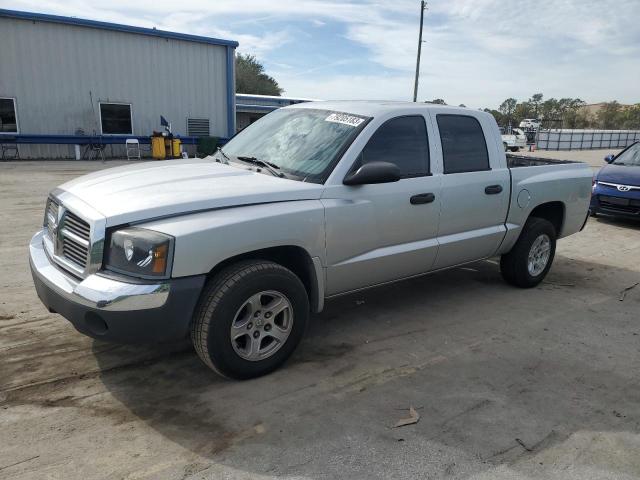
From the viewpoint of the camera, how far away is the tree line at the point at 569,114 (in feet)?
243

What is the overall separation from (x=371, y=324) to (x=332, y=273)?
97cm

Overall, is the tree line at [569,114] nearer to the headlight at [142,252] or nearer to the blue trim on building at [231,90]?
the blue trim on building at [231,90]

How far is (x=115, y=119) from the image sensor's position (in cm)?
1944

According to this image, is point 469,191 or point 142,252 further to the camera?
point 469,191

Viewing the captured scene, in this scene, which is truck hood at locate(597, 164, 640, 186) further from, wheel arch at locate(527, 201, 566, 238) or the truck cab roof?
the truck cab roof

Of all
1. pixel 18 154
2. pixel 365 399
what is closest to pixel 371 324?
pixel 365 399

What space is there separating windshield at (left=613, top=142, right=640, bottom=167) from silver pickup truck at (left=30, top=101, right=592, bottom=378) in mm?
6133

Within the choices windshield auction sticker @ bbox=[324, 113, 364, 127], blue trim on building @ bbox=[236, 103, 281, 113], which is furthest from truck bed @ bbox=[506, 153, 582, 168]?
blue trim on building @ bbox=[236, 103, 281, 113]

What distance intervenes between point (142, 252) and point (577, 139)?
41.3 metres

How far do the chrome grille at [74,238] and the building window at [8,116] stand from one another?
17.5 meters

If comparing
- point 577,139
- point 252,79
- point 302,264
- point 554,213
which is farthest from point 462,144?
point 252,79

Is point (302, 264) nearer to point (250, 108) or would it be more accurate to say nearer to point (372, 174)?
point (372, 174)

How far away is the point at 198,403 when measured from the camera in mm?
3131

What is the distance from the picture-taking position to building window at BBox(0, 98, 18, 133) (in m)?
17.5
